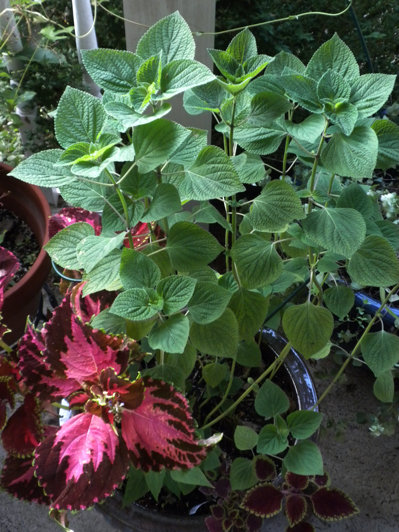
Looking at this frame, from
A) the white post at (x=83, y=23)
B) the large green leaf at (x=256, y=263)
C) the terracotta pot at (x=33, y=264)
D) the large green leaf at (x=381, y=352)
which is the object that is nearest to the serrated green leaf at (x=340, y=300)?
the large green leaf at (x=381, y=352)

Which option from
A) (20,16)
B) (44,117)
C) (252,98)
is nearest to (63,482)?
(252,98)

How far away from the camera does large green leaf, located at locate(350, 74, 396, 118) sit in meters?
0.57

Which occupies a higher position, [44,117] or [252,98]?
[252,98]

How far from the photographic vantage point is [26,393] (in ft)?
2.21

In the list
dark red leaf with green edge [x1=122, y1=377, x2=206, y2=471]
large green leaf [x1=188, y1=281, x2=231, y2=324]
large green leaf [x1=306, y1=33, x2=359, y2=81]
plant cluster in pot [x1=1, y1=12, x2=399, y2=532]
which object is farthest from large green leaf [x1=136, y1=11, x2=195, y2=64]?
dark red leaf with green edge [x1=122, y1=377, x2=206, y2=471]

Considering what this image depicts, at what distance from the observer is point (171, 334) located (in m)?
0.58

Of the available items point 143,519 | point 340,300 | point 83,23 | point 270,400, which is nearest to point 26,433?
point 143,519

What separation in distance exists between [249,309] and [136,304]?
0.17 m

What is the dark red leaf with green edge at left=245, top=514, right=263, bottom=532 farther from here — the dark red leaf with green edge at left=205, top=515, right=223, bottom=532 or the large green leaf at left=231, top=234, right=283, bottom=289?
the large green leaf at left=231, top=234, right=283, bottom=289

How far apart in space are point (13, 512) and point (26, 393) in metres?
0.59

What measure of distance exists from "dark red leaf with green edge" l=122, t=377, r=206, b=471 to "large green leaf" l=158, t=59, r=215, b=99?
30 centimetres

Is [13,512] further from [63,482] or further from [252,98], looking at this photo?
[252,98]

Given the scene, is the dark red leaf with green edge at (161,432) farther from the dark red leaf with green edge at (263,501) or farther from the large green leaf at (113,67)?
the large green leaf at (113,67)

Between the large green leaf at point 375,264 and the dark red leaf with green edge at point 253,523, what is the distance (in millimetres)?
380
